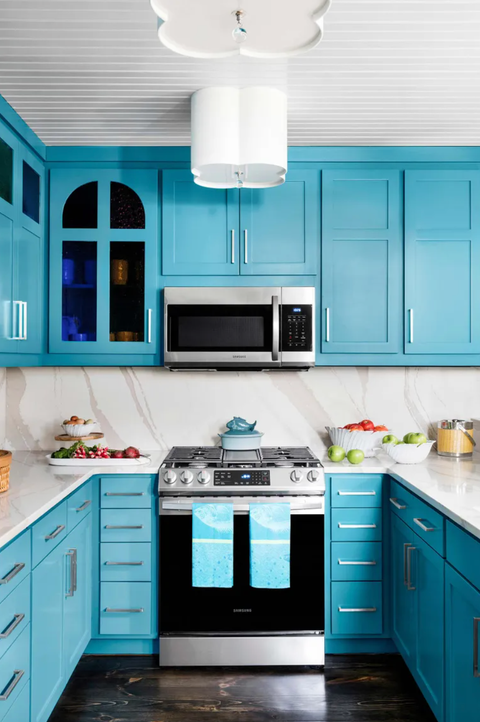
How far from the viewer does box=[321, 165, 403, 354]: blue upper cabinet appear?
3010 millimetres

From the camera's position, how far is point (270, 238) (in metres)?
3.01

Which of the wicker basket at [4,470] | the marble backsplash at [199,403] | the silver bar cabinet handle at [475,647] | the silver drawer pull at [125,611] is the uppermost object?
the marble backsplash at [199,403]

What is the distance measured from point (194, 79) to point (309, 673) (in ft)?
8.60

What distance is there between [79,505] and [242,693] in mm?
1062

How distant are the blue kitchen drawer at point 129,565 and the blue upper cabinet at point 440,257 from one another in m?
1.70

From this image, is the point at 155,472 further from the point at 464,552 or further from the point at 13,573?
the point at 464,552

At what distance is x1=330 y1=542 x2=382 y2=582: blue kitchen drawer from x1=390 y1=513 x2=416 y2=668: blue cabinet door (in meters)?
0.08

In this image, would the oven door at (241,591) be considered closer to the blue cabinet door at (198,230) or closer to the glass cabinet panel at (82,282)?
the glass cabinet panel at (82,282)

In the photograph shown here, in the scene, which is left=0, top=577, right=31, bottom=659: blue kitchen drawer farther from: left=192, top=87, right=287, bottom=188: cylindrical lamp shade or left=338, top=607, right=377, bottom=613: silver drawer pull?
left=192, top=87, right=287, bottom=188: cylindrical lamp shade

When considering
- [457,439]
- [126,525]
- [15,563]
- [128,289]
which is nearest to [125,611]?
[126,525]

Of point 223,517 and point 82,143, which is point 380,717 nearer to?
point 223,517

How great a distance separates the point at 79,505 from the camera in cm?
251

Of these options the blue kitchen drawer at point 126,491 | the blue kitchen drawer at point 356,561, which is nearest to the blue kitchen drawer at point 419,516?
the blue kitchen drawer at point 356,561

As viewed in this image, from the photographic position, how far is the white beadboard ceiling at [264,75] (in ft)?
6.17
